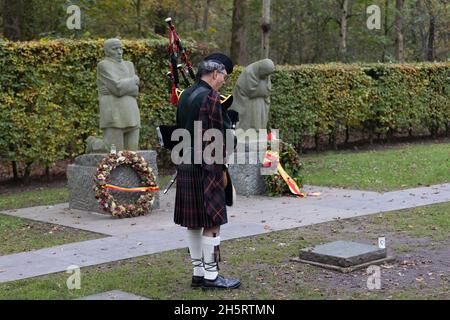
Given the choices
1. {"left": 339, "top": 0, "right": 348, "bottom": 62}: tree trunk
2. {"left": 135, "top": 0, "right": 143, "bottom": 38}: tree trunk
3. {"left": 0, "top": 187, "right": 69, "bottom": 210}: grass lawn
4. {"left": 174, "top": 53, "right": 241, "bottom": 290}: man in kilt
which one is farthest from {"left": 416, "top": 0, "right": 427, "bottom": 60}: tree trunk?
{"left": 174, "top": 53, "right": 241, "bottom": 290}: man in kilt

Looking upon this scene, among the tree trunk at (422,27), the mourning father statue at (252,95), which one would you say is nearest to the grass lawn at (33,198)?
the mourning father statue at (252,95)

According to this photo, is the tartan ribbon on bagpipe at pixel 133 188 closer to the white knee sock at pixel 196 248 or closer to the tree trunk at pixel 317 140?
the white knee sock at pixel 196 248

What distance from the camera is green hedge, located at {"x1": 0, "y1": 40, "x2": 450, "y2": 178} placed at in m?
14.2

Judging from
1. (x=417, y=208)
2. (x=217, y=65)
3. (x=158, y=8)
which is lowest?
(x=417, y=208)

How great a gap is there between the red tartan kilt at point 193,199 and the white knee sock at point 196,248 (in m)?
0.16

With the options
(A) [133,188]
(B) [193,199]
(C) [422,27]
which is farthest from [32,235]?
(C) [422,27]

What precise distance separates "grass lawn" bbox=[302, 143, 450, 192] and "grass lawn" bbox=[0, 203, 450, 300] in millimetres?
4222

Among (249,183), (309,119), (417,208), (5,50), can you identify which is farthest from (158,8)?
(417,208)

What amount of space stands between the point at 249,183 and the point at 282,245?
4186 millimetres

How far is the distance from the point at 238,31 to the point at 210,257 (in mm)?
16753

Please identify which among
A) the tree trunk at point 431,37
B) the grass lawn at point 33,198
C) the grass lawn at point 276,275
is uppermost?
the tree trunk at point 431,37

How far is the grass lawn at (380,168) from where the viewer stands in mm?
13688

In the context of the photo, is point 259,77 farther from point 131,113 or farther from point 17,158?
point 17,158

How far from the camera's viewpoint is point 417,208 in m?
11.0
